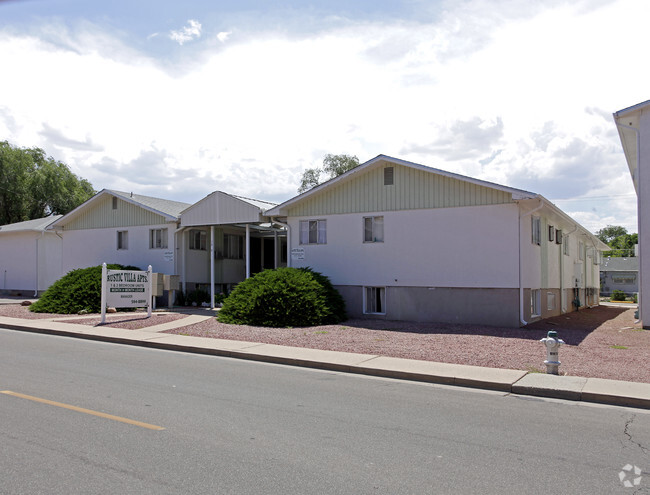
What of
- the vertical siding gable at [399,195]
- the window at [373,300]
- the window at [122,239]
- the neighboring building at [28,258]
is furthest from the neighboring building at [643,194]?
the neighboring building at [28,258]

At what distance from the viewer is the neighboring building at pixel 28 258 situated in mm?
30531

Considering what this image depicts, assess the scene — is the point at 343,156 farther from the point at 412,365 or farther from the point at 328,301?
the point at 412,365

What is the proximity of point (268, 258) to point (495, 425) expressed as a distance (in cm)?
2372

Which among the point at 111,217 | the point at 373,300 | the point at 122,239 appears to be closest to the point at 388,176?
the point at 373,300

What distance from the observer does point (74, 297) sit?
69.4ft

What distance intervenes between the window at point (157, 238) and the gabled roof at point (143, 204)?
99 cm

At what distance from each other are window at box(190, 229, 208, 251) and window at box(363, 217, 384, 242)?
31.7 ft

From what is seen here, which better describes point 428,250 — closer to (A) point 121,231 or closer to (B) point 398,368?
(B) point 398,368

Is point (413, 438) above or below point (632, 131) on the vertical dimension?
below

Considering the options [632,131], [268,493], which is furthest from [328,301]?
[268,493]

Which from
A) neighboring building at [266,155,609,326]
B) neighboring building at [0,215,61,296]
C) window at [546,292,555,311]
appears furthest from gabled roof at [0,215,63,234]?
window at [546,292,555,311]

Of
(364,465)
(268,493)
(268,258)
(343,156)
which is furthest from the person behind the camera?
(343,156)

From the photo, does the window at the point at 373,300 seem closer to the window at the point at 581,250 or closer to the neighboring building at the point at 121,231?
the neighboring building at the point at 121,231

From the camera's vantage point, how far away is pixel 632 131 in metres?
18.0
